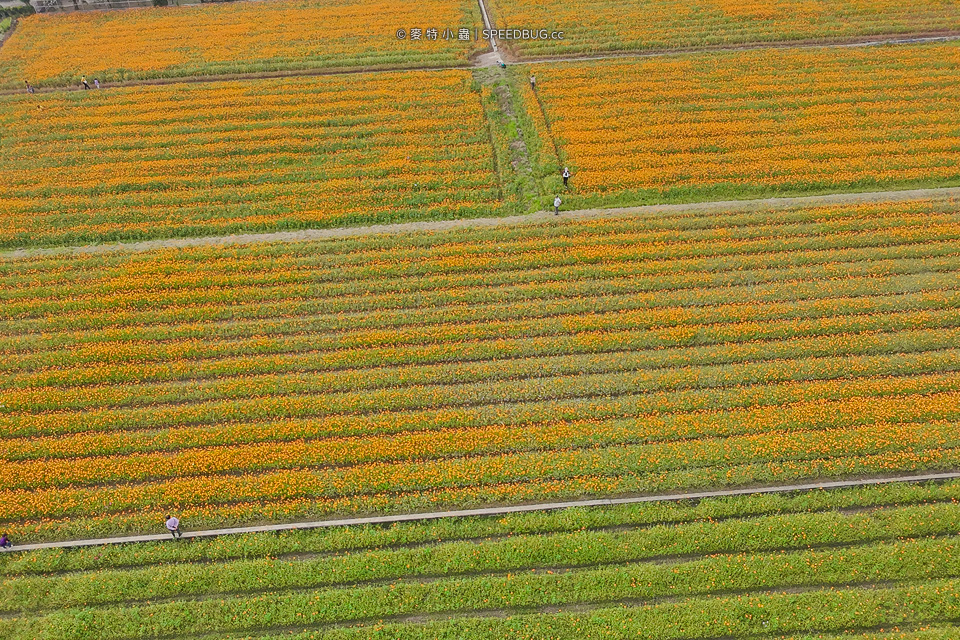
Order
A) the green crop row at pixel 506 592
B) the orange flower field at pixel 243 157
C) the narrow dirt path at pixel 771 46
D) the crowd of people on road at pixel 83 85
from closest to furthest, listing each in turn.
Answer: the green crop row at pixel 506 592
the orange flower field at pixel 243 157
the crowd of people on road at pixel 83 85
the narrow dirt path at pixel 771 46

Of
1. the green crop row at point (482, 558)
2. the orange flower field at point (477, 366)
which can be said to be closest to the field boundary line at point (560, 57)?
the orange flower field at point (477, 366)

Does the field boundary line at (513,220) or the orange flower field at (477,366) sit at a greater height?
the field boundary line at (513,220)

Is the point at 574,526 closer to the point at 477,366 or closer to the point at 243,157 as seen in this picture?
the point at 477,366

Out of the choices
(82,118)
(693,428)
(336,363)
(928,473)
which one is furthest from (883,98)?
(82,118)

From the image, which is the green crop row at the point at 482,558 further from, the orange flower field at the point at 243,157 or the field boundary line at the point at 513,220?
the orange flower field at the point at 243,157

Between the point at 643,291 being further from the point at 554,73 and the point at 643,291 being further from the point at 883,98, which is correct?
the point at 883,98

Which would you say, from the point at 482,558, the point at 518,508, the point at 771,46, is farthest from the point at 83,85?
the point at 771,46

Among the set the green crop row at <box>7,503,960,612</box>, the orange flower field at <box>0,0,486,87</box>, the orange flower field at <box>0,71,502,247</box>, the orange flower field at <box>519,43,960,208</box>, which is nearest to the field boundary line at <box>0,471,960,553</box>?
the green crop row at <box>7,503,960,612</box>
